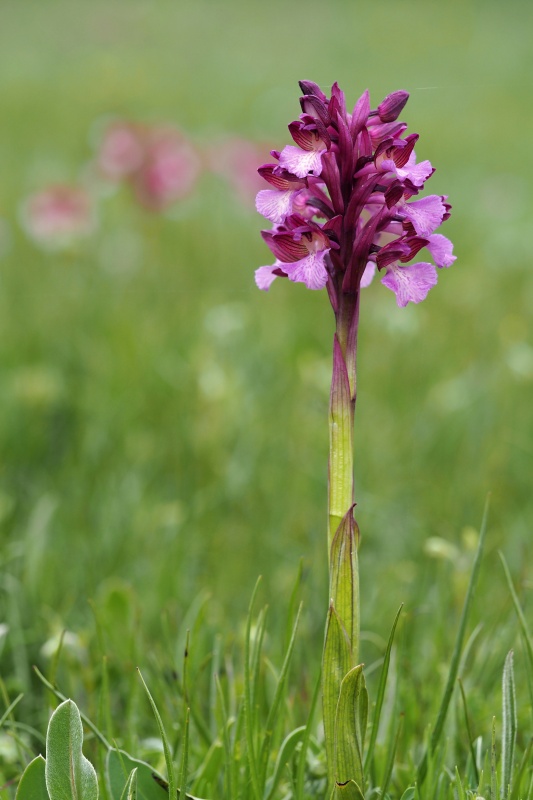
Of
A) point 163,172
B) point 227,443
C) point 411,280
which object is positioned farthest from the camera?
point 163,172

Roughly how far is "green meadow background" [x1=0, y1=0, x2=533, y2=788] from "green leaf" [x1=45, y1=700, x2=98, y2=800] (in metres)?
0.22

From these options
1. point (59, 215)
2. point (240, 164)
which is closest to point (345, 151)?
point (59, 215)

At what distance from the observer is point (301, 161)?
1.06 m

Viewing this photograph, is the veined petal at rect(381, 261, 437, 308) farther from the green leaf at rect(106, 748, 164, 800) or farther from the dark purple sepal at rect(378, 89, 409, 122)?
the green leaf at rect(106, 748, 164, 800)

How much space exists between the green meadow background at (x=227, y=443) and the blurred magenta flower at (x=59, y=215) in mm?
250

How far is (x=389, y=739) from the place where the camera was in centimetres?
143

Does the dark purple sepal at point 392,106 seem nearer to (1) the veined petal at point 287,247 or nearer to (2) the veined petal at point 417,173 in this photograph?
(2) the veined petal at point 417,173

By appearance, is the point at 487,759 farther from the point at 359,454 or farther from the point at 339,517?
the point at 359,454

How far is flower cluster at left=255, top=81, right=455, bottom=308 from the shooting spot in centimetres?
108

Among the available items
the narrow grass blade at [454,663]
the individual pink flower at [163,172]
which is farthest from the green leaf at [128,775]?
the individual pink flower at [163,172]

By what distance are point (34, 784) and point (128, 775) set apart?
0.13 m

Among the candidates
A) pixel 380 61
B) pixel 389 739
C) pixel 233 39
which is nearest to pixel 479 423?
pixel 389 739

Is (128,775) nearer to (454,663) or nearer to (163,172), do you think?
(454,663)

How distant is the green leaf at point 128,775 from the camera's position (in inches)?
47.4
